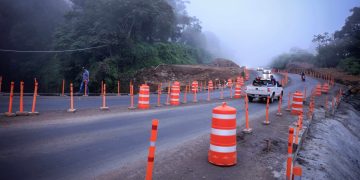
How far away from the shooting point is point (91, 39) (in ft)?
127

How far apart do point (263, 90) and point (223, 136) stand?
55.1 feet

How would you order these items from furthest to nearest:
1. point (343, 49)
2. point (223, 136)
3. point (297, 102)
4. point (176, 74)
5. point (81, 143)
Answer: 1. point (343, 49)
2. point (176, 74)
3. point (297, 102)
4. point (81, 143)
5. point (223, 136)

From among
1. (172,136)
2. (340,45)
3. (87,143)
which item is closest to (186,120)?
(172,136)

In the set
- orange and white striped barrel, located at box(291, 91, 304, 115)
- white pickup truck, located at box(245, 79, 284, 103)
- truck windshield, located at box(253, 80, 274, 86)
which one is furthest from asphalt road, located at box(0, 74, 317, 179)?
truck windshield, located at box(253, 80, 274, 86)

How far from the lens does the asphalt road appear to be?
6.05 m

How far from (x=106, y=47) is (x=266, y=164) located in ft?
118

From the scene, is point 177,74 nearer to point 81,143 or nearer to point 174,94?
point 174,94

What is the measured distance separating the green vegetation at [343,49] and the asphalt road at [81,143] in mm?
60718

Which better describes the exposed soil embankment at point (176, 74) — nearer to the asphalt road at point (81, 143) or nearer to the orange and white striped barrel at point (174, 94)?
the orange and white striped barrel at point (174, 94)

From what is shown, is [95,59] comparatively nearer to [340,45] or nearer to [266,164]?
[266,164]

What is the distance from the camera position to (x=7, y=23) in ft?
187

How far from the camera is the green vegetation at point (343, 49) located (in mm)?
64438

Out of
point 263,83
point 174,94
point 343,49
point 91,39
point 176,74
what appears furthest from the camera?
point 343,49

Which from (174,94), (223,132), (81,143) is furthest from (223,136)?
(174,94)
